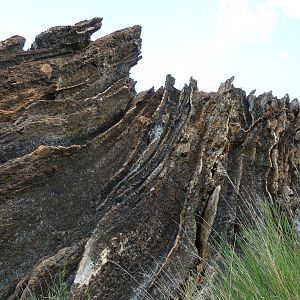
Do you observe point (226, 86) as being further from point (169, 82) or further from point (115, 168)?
point (115, 168)

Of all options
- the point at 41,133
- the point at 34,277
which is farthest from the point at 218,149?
the point at 34,277

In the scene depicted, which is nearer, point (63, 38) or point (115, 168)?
point (115, 168)

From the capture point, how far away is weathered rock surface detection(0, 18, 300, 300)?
7.22 m

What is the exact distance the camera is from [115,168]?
8.19 metres

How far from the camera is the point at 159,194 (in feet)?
25.8

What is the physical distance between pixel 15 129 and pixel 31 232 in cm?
158

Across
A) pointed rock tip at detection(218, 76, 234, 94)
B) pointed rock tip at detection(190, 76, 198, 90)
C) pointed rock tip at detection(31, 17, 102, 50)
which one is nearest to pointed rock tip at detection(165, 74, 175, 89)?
pointed rock tip at detection(190, 76, 198, 90)

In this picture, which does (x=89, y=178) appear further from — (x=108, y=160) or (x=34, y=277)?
(x=34, y=277)

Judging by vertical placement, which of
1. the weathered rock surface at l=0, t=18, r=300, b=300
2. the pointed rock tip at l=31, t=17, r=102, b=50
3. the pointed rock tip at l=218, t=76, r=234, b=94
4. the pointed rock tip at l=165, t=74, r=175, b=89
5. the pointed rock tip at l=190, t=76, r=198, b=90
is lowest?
the weathered rock surface at l=0, t=18, r=300, b=300

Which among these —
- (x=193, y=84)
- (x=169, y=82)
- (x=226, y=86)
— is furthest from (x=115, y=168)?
(x=226, y=86)

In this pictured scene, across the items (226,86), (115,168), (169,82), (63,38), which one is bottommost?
(115,168)

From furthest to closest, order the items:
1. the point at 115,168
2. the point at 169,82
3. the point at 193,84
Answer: the point at 169,82 < the point at 193,84 < the point at 115,168

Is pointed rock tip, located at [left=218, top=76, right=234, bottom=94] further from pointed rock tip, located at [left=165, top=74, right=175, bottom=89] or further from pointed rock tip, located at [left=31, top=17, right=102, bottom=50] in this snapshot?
pointed rock tip, located at [left=31, top=17, right=102, bottom=50]

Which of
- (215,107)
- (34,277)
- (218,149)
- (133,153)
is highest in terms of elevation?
(215,107)
